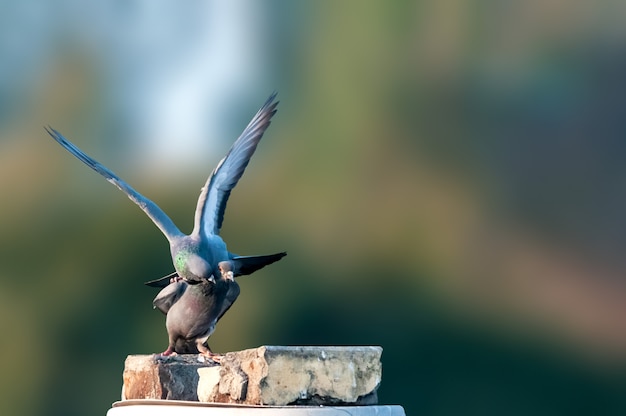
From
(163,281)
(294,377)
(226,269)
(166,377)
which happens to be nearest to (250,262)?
(226,269)

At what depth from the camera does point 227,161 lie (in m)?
3.02

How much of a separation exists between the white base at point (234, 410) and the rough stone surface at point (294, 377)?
5cm

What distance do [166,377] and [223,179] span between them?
0.73 meters

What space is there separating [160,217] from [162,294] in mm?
257

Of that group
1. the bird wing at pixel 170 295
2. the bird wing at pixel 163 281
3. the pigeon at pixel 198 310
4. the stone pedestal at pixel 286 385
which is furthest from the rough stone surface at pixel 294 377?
the bird wing at pixel 163 281

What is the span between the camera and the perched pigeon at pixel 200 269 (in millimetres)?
2676

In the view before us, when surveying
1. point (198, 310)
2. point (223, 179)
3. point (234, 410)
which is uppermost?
point (223, 179)

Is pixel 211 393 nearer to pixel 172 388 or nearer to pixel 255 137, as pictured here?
pixel 172 388

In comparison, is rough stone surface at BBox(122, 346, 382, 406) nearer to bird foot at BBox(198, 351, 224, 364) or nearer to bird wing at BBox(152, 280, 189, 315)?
bird foot at BBox(198, 351, 224, 364)

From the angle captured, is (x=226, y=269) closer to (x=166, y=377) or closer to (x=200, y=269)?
(x=200, y=269)

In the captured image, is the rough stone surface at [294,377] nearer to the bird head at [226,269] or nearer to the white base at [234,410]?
the white base at [234,410]

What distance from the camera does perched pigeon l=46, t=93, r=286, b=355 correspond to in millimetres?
2676

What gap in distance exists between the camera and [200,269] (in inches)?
104

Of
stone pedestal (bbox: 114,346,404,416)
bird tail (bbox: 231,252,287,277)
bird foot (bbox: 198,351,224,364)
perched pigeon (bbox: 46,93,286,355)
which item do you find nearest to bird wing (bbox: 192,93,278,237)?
perched pigeon (bbox: 46,93,286,355)
